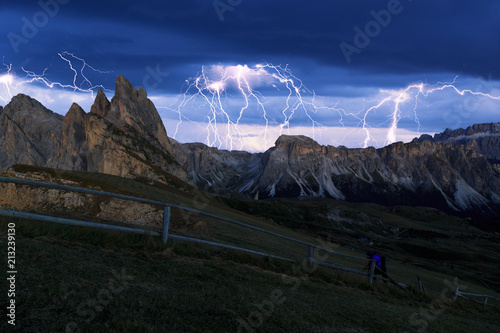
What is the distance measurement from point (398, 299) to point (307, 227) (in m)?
124

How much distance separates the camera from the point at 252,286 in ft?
32.2

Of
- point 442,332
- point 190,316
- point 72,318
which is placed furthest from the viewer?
point 442,332

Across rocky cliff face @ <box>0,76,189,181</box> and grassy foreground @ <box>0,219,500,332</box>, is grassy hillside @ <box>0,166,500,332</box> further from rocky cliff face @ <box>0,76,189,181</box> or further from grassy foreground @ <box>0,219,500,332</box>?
rocky cliff face @ <box>0,76,189,181</box>

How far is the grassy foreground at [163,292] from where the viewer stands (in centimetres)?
587

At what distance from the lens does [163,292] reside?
7539mm

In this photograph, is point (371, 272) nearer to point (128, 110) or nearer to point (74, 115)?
point (128, 110)

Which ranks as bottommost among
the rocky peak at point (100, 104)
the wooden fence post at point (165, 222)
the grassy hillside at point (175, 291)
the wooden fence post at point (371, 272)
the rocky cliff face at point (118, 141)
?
the wooden fence post at point (371, 272)

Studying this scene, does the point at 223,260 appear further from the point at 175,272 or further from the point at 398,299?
the point at 398,299

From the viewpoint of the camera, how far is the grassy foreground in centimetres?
587

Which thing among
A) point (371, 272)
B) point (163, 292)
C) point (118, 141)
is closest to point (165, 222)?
point (163, 292)

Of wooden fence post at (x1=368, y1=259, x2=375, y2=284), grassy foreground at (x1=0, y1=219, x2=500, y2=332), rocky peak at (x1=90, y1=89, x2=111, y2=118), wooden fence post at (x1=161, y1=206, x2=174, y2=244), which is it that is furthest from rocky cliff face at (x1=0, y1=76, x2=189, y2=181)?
grassy foreground at (x1=0, y1=219, x2=500, y2=332)

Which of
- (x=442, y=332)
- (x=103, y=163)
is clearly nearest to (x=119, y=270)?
(x=442, y=332)

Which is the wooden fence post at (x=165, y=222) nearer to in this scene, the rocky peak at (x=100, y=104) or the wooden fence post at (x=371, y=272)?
the wooden fence post at (x=371, y=272)

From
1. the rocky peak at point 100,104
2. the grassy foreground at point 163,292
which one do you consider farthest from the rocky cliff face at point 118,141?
the grassy foreground at point 163,292
